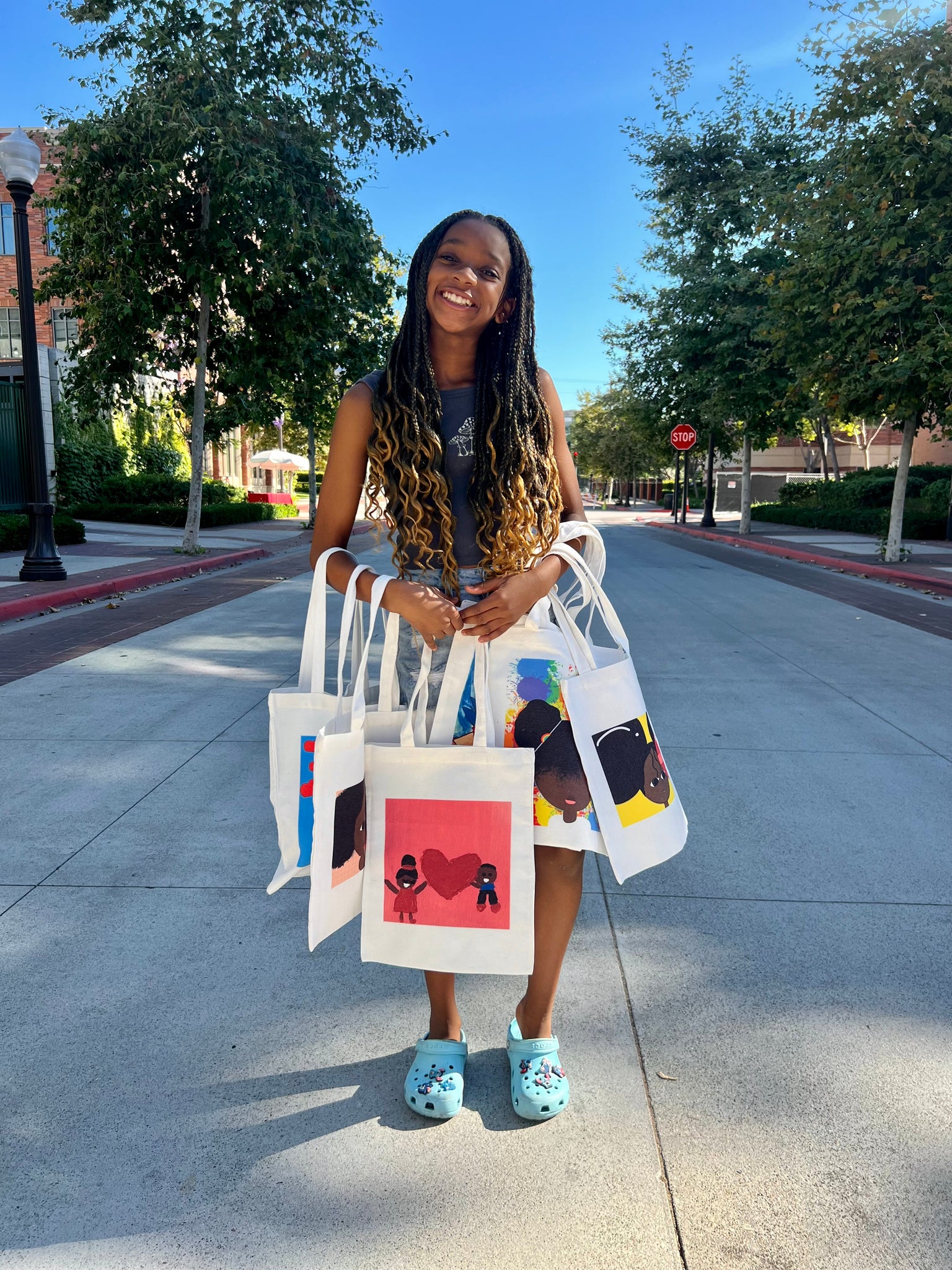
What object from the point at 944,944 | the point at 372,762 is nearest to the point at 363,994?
the point at 372,762

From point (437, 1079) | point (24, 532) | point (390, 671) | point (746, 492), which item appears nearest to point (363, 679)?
point (390, 671)

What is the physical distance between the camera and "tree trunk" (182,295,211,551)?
15.9 m

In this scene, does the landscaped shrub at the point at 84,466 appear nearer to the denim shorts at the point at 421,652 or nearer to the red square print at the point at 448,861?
the denim shorts at the point at 421,652

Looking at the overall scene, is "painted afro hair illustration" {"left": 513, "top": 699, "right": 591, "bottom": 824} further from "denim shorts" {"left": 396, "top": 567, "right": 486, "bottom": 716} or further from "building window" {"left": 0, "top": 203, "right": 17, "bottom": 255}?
"building window" {"left": 0, "top": 203, "right": 17, "bottom": 255}

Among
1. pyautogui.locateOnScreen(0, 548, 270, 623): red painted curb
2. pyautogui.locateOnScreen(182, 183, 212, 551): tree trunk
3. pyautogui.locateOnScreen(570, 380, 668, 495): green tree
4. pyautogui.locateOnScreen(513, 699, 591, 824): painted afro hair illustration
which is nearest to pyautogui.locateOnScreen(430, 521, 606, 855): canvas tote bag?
pyautogui.locateOnScreen(513, 699, 591, 824): painted afro hair illustration

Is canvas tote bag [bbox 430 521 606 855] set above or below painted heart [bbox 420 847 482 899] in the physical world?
above

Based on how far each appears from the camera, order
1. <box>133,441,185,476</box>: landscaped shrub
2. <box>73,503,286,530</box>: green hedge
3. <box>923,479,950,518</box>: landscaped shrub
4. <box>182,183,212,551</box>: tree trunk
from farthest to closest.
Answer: <box>133,441,185,476</box>: landscaped shrub, <box>73,503,286,530</box>: green hedge, <box>923,479,950,518</box>: landscaped shrub, <box>182,183,212,551</box>: tree trunk

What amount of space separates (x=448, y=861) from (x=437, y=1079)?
554mm

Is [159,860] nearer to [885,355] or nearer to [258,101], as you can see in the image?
[885,355]

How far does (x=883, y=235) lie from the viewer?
1256 cm

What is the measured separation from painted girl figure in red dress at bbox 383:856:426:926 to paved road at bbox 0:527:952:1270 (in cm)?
51

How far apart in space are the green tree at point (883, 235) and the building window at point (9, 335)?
29463 millimetres

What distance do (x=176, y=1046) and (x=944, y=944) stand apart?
2.23 metres

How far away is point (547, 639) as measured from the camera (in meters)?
1.92
